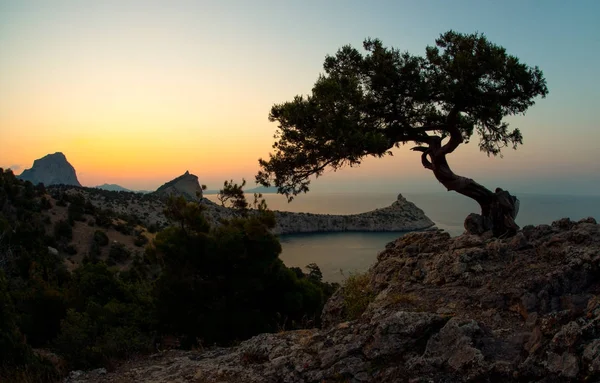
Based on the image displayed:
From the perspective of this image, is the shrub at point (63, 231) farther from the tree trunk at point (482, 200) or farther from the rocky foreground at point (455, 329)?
the tree trunk at point (482, 200)

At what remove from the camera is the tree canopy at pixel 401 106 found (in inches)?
346

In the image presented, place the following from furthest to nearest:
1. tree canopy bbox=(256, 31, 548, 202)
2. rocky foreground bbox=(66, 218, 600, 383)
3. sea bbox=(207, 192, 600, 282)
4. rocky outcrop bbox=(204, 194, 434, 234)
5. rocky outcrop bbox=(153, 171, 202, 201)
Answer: rocky outcrop bbox=(153, 171, 202, 201) < rocky outcrop bbox=(204, 194, 434, 234) < sea bbox=(207, 192, 600, 282) < tree canopy bbox=(256, 31, 548, 202) < rocky foreground bbox=(66, 218, 600, 383)

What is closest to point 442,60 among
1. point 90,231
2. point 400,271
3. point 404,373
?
point 400,271

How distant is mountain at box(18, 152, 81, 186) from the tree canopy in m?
187

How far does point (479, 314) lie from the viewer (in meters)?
6.19

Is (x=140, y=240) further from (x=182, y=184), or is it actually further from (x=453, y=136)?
(x=182, y=184)

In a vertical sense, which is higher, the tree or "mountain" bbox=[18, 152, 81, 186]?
"mountain" bbox=[18, 152, 81, 186]

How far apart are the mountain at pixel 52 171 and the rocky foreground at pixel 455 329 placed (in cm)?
18934

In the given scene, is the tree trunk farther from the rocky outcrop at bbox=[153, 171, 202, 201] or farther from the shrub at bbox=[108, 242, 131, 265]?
the rocky outcrop at bbox=[153, 171, 202, 201]

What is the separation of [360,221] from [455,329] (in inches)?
2406

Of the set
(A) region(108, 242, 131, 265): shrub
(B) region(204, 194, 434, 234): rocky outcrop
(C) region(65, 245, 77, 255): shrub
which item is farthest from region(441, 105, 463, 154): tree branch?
(B) region(204, 194, 434, 234): rocky outcrop

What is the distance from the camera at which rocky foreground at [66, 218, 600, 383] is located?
427 centimetres

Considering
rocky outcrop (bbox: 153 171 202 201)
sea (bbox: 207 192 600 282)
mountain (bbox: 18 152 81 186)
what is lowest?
sea (bbox: 207 192 600 282)

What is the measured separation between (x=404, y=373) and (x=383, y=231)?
59.4 metres
